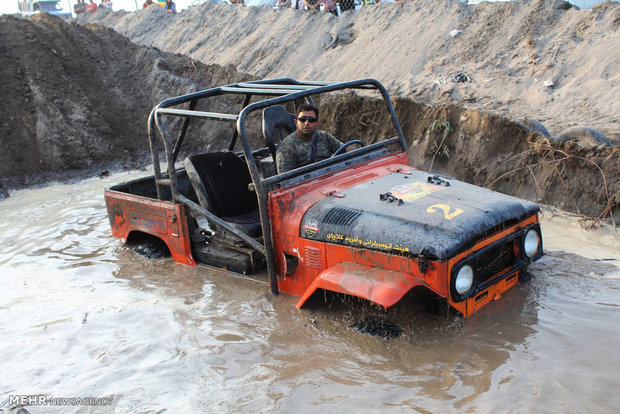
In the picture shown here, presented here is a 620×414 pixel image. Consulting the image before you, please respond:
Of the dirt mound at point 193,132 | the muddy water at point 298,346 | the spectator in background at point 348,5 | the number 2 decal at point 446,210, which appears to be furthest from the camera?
the spectator in background at point 348,5

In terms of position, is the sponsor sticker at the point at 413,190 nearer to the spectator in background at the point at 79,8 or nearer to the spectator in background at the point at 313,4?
the spectator in background at the point at 313,4

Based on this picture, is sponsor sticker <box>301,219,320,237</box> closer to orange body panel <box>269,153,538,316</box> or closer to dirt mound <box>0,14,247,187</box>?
orange body panel <box>269,153,538,316</box>

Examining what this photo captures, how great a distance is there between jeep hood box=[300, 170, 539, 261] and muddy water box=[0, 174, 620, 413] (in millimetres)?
583

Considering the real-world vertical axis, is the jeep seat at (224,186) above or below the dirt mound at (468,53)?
below

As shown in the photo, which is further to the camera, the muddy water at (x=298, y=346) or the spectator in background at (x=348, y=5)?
the spectator in background at (x=348, y=5)

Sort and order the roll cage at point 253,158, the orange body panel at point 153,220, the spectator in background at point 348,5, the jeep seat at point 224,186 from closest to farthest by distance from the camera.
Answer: the roll cage at point 253,158 < the jeep seat at point 224,186 < the orange body panel at point 153,220 < the spectator in background at point 348,5

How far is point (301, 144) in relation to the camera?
489 cm

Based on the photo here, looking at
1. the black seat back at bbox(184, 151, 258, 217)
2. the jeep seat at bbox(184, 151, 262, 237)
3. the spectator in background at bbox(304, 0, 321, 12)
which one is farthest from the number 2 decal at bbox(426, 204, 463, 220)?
the spectator in background at bbox(304, 0, 321, 12)

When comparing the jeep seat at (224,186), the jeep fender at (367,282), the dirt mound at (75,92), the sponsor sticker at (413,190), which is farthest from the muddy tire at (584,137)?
the dirt mound at (75,92)

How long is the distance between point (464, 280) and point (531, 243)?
803 mm

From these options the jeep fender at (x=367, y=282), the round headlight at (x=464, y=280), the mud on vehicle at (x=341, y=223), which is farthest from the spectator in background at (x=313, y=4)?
the round headlight at (x=464, y=280)

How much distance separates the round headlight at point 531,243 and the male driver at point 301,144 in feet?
5.96

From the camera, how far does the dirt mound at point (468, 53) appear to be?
7.94 m

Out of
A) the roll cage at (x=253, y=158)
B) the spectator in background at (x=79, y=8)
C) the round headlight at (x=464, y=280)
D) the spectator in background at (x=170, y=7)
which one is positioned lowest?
the round headlight at (x=464, y=280)
